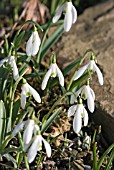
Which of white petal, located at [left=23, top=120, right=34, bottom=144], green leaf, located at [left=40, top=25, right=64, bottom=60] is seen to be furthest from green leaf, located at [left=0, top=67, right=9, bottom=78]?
green leaf, located at [left=40, top=25, right=64, bottom=60]

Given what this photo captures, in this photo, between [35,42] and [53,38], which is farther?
[53,38]

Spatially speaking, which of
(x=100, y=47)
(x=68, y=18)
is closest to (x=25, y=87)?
(x=68, y=18)

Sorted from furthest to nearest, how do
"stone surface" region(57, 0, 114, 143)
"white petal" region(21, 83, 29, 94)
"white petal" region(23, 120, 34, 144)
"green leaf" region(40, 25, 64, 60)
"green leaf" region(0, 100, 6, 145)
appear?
"green leaf" region(40, 25, 64, 60) → "stone surface" region(57, 0, 114, 143) → "green leaf" region(0, 100, 6, 145) → "white petal" region(21, 83, 29, 94) → "white petal" region(23, 120, 34, 144)

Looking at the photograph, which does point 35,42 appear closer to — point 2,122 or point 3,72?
point 3,72

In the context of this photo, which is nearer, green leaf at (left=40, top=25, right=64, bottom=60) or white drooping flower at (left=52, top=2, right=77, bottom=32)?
white drooping flower at (left=52, top=2, right=77, bottom=32)

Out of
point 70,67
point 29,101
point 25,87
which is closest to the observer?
point 25,87

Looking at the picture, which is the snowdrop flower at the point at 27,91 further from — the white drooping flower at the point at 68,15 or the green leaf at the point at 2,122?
the white drooping flower at the point at 68,15

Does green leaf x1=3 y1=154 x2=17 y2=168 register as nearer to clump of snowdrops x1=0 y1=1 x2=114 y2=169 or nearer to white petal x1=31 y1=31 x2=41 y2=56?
clump of snowdrops x1=0 y1=1 x2=114 y2=169

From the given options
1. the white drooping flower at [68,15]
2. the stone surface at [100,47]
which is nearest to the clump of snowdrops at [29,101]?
the white drooping flower at [68,15]

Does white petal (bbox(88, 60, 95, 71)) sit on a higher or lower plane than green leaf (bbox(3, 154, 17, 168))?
higher
